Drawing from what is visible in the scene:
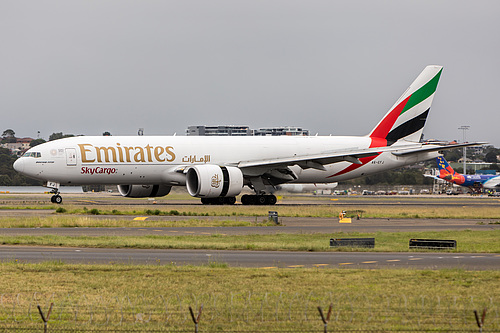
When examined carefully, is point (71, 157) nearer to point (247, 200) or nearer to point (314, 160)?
point (247, 200)

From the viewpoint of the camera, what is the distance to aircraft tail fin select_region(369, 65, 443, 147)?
5638 cm

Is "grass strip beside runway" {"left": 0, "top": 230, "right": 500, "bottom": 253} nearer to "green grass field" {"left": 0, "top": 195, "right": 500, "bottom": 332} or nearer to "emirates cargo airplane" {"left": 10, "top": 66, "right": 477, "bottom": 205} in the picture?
"green grass field" {"left": 0, "top": 195, "right": 500, "bottom": 332}

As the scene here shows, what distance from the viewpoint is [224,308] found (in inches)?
541

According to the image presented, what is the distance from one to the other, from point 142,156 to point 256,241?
22.2 metres

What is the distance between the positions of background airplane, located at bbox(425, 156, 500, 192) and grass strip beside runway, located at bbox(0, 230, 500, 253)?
91.3 meters

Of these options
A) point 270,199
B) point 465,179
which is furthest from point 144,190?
point 465,179

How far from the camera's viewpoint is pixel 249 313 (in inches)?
522

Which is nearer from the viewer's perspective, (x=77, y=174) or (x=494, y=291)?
(x=494, y=291)

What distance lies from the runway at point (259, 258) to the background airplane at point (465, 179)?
98.7 m

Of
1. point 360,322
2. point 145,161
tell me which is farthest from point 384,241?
point 145,161

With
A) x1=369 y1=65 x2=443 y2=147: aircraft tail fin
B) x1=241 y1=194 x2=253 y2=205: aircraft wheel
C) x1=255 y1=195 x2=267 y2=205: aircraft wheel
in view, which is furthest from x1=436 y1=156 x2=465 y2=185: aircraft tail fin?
x1=241 y1=194 x2=253 y2=205: aircraft wheel

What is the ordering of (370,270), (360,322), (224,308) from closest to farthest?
(360,322) → (224,308) → (370,270)

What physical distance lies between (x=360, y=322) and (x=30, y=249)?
15.2 meters

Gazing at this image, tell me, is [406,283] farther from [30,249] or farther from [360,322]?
[30,249]
